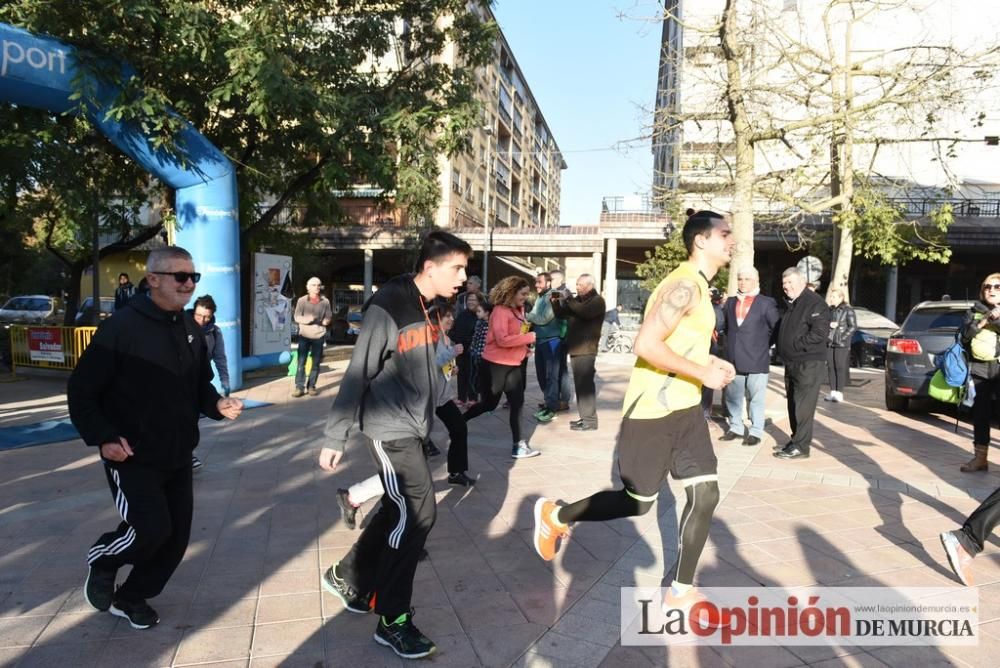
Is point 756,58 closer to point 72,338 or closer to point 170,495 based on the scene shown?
point 170,495

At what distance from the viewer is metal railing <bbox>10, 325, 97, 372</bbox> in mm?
10867

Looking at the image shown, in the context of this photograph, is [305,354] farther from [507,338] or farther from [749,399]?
[749,399]

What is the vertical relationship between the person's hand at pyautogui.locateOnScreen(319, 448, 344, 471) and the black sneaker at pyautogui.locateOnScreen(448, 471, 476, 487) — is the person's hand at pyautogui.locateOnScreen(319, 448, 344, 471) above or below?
above

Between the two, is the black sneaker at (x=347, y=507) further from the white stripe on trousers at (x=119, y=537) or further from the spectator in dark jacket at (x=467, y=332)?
the spectator in dark jacket at (x=467, y=332)

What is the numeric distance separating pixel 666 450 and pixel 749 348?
419 centimetres

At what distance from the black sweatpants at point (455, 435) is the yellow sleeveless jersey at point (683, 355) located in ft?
7.33

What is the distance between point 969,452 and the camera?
674cm

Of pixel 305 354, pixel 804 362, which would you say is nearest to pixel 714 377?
pixel 804 362

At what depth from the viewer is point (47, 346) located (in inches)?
441

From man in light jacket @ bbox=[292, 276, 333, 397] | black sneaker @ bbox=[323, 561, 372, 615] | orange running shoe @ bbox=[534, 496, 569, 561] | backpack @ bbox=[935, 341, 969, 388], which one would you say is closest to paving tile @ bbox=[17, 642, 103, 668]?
black sneaker @ bbox=[323, 561, 372, 615]

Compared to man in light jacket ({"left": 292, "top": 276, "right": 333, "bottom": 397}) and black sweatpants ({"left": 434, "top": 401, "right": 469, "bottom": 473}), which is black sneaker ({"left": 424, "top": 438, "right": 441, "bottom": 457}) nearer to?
black sweatpants ({"left": 434, "top": 401, "right": 469, "bottom": 473})

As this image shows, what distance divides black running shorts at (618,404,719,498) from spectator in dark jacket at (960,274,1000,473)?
3.34 m

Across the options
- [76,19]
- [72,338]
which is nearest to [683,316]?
[76,19]

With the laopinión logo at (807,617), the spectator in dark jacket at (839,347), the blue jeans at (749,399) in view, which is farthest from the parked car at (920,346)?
the laopinión logo at (807,617)
